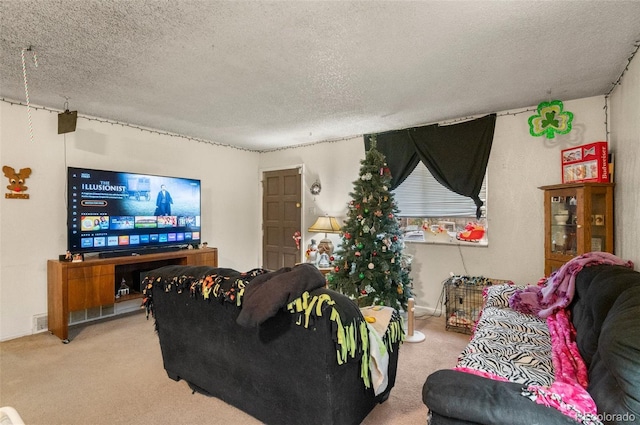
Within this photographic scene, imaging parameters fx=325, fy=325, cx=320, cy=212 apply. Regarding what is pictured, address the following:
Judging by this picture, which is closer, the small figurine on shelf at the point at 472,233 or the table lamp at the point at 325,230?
the small figurine on shelf at the point at 472,233

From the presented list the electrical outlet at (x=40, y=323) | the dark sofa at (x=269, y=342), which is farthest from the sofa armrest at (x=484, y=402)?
the electrical outlet at (x=40, y=323)

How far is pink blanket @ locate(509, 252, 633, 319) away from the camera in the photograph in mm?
2209

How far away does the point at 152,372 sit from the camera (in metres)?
2.60

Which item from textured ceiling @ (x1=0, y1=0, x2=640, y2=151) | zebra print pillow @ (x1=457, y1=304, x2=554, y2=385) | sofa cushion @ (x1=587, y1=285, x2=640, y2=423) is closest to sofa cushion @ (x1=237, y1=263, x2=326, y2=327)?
zebra print pillow @ (x1=457, y1=304, x2=554, y2=385)

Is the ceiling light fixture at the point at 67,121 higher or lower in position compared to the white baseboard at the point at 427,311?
higher

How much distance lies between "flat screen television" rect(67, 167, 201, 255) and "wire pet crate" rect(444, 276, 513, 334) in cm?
345

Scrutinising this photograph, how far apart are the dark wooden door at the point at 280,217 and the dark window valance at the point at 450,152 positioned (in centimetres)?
177

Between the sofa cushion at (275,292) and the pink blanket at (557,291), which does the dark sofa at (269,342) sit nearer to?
the sofa cushion at (275,292)

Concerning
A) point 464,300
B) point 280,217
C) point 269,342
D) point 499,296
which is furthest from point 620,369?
point 280,217

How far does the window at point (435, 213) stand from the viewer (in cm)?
390

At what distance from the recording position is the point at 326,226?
466 cm

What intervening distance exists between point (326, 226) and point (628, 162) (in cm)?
319

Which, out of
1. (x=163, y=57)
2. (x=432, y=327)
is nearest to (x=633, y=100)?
(x=432, y=327)

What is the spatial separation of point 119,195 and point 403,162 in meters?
3.54
